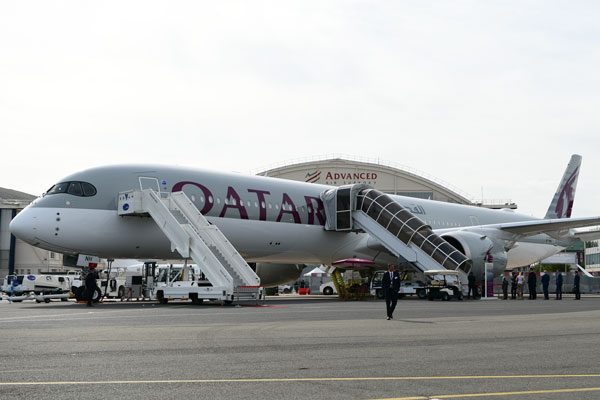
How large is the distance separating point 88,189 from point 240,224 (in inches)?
221

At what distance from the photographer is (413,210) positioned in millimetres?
37656

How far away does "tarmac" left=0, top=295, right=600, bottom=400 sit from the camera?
7344 millimetres

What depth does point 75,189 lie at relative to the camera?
83.0ft

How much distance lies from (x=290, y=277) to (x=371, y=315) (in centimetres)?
1666

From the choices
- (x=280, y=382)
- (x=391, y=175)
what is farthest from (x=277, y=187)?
(x=391, y=175)

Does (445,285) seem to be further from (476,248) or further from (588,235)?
(588,235)

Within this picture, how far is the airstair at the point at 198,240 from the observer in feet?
80.9

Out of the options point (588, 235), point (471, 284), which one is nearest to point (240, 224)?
point (471, 284)

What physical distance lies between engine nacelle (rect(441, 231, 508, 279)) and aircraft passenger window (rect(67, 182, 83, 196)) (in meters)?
15.7

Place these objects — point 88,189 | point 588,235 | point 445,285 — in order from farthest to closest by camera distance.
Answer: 1. point 588,235
2. point 445,285
3. point 88,189

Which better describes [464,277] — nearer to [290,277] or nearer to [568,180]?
[290,277]

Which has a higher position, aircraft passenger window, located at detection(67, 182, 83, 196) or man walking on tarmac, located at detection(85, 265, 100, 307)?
aircraft passenger window, located at detection(67, 182, 83, 196)

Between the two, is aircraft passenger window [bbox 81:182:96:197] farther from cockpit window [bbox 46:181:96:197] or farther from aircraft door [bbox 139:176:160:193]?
aircraft door [bbox 139:176:160:193]

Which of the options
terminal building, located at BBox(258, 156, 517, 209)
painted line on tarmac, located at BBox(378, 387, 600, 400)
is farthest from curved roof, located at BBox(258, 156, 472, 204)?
painted line on tarmac, located at BBox(378, 387, 600, 400)
